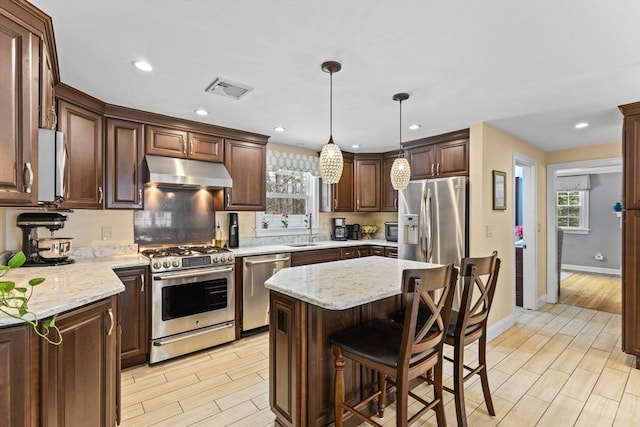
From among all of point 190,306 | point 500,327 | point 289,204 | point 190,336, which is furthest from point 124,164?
point 500,327

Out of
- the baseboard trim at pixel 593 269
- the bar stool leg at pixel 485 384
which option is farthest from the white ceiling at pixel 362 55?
the baseboard trim at pixel 593 269

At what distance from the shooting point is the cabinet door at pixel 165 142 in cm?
320

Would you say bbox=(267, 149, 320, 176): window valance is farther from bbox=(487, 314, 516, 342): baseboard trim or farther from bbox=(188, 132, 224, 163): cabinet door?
bbox=(487, 314, 516, 342): baseboard trim

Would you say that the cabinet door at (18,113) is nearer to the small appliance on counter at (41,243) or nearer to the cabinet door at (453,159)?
the small appliance on counter at (41,243)

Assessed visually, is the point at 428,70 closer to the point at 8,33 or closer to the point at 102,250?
the point at 8,33

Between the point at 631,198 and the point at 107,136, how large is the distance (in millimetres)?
4771

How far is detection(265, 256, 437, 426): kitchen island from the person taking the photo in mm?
1776

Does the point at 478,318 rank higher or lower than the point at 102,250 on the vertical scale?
lower

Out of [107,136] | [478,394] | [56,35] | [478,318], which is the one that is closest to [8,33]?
[56,35]

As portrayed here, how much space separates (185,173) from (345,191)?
2480 mm

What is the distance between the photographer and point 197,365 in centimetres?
293

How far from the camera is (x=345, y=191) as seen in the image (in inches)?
197

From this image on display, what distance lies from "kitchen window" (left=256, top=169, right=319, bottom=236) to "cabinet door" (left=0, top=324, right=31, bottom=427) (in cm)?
306

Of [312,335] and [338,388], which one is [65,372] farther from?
[338,388]
